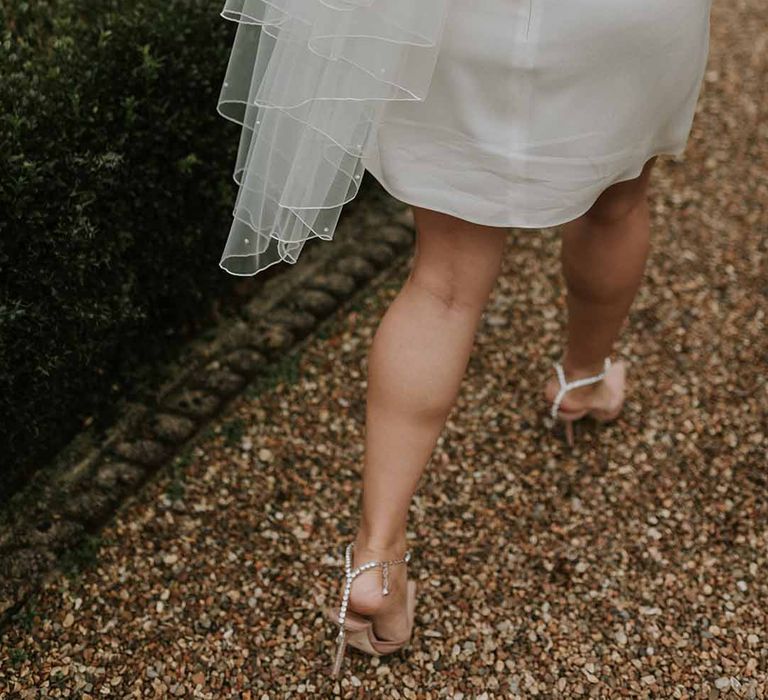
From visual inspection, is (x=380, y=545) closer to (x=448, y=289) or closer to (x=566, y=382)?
(x=448, y=289)

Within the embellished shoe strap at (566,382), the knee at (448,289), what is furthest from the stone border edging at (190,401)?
the knee at (448,289)

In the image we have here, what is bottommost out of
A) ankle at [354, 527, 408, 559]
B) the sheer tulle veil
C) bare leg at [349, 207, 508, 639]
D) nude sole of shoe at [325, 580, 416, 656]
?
nude sole of shoe at [325, 580, 416, 656]

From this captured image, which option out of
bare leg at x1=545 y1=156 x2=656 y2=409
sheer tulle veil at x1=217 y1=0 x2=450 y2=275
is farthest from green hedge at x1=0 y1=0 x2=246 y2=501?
bare leg at x1=545 y1=156 x2=656 y2=409

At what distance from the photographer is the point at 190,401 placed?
→ 2.57 meters

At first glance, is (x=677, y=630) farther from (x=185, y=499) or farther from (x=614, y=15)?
(x=614, y=15)

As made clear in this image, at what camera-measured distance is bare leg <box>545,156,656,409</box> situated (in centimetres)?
199

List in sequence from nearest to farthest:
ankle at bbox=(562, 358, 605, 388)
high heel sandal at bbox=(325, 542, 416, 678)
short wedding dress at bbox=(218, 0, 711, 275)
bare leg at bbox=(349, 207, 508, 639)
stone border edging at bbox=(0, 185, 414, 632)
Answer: short wedding dress at bbox=(218, 0, 711, 275) → bare leg at bbox=(349, 207, 508, 639) → high heel sandal at bbox=(325, 542, 416, 678) → stone border edging at bbox=(0, 185, 414, 632) → ankle at bbox=(562, 358, 605, 388)

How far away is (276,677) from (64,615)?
1.67ft

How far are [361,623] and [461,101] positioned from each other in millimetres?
1002

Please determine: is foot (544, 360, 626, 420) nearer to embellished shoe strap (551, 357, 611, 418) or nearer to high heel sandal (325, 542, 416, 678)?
embellished shoe strap (551, 357, 611, 418)

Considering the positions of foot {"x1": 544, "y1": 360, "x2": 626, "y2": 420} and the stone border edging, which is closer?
the stone border edging

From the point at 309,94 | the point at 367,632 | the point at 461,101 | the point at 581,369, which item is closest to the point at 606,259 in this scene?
the point at 581,369

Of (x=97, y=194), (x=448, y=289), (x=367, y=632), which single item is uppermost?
(x=448, y=289)

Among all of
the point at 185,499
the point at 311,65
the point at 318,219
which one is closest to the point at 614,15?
the point at 311,65
